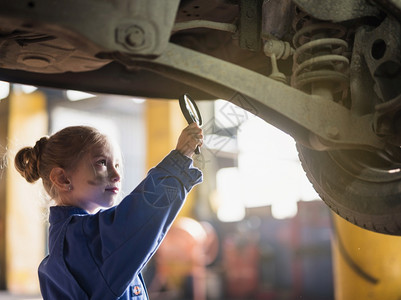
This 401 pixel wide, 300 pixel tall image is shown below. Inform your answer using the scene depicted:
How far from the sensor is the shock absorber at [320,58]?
136 centimetres

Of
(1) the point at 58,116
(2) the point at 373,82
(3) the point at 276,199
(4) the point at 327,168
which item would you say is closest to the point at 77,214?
(4) the point at 327,168

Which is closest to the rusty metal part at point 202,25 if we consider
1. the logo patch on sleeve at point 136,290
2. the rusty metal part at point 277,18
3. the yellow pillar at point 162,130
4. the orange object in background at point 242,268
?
the rusty metal part at point 277,18

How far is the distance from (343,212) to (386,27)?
1.76 feet

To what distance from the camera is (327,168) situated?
5.27ft

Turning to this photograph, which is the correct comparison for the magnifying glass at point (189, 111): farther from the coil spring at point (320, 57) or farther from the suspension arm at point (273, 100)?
the coil spring at point (320, 57)

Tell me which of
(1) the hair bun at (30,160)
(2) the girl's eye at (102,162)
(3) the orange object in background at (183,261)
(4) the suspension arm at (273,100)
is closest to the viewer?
(4) the suspension arm at (273,100)

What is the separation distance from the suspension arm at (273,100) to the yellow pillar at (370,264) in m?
0.99

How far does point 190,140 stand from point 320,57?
0.39 m

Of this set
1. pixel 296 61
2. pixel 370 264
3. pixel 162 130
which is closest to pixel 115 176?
pixel 296 61

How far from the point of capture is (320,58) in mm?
1355

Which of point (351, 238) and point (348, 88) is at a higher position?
point (348, 88)

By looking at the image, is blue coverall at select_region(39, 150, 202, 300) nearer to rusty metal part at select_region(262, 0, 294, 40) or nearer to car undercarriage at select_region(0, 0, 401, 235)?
car undercarriage at select_region(0, 0, 401, 235)

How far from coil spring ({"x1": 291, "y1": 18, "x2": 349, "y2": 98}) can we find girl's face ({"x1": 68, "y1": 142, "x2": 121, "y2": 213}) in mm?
559

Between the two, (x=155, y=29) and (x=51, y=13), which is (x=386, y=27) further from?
(x=51, y=13)
